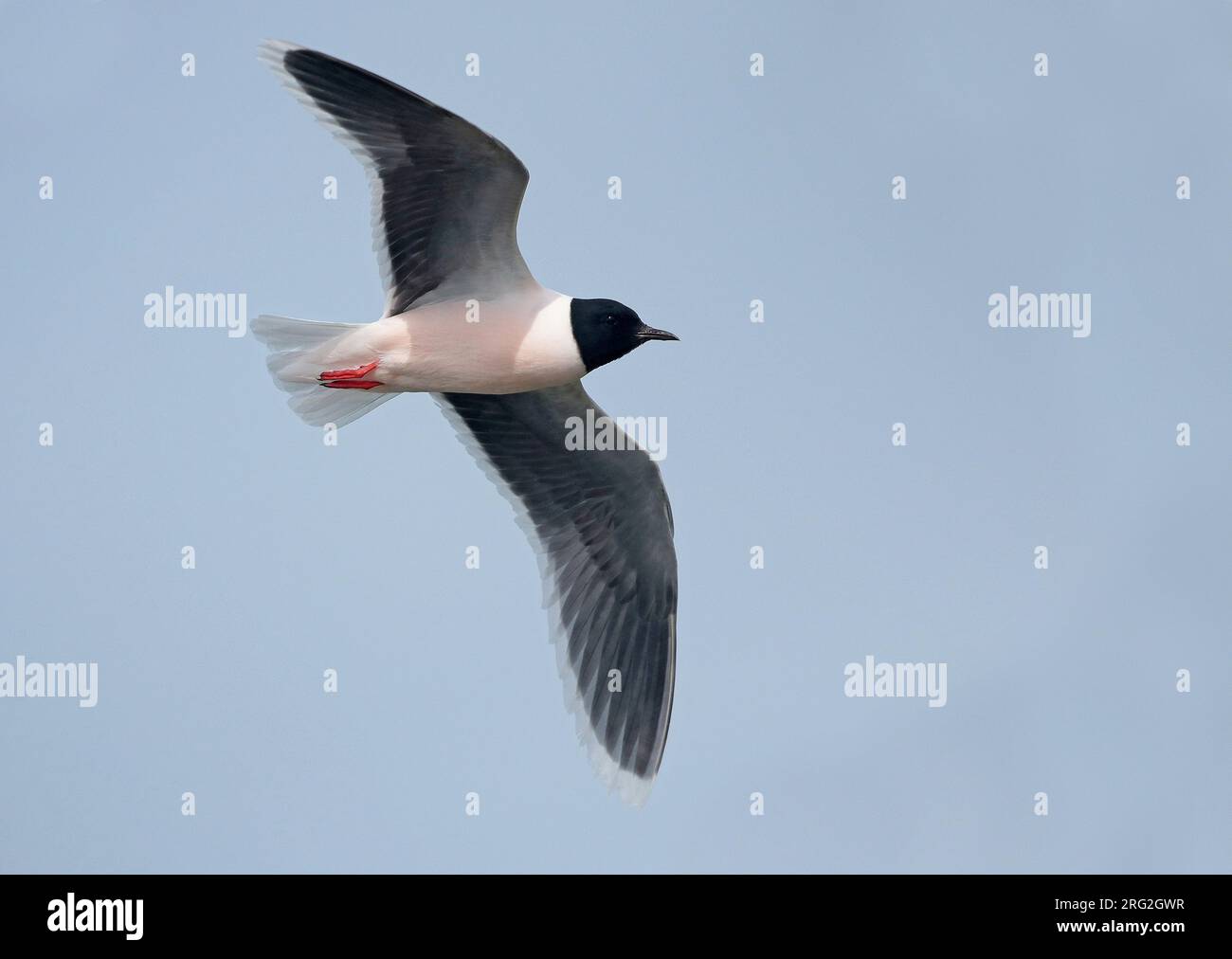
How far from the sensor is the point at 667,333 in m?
5.25

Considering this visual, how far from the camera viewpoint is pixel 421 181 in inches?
197

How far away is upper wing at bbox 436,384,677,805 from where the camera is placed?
18.7 ft

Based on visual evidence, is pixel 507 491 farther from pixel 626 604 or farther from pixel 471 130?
pixel 471 130

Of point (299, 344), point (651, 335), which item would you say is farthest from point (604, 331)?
point (299, 344)

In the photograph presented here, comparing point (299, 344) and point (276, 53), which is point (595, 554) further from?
point (276, 53)

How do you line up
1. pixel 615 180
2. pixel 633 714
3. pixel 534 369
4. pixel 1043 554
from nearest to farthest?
pixel 534 369
pixel 633 714
pixel 615 180
pixel 1043 554

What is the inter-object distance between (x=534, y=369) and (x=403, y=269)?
1.70 ft

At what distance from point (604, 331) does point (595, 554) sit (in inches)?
38.4

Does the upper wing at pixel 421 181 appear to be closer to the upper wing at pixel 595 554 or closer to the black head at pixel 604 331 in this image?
the black head at pixel 604 331

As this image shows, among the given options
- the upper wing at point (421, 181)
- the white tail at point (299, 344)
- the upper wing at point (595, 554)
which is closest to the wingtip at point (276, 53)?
the upper wing at point (421, 181)

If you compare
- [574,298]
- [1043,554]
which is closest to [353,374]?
[574,298]

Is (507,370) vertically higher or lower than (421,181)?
lower

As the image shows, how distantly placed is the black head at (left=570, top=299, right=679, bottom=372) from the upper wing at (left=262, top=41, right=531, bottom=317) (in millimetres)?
231

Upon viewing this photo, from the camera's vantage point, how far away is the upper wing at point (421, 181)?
4.90 meters
